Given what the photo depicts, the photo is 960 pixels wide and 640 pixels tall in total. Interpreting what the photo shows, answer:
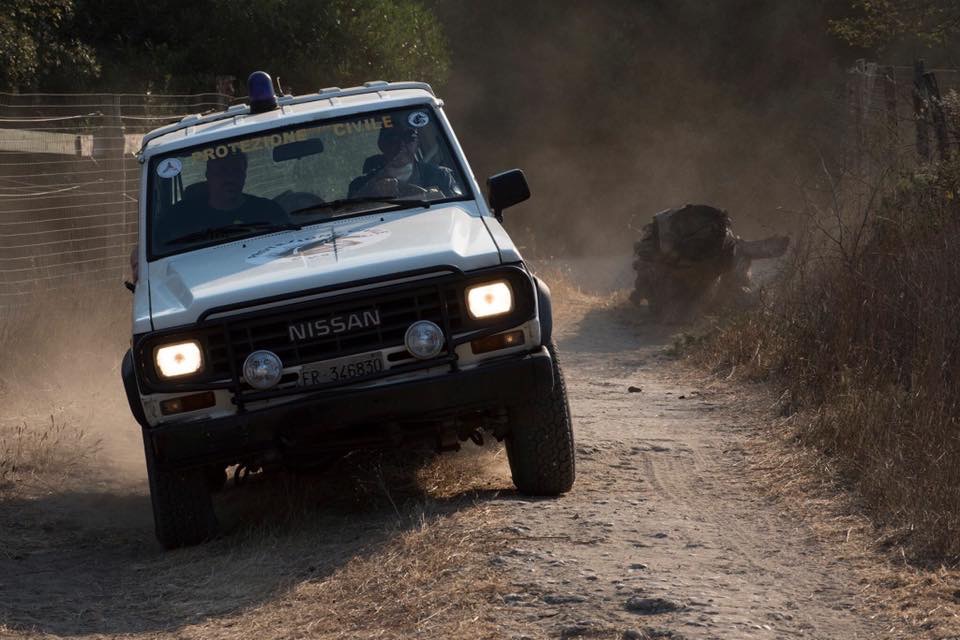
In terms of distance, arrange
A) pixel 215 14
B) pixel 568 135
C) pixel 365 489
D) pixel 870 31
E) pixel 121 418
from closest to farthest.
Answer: pixel 365 489 < pixel 121 418 < pixel 870 31 < pixel 215 14 < pixel 568 135

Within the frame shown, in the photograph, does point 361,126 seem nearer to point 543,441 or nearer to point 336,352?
point 336,352

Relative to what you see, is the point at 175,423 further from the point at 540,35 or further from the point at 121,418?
the point at 540,35

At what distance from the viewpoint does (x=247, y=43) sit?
1948 cm

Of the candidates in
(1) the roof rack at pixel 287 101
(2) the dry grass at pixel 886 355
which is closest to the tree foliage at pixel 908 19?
(2) the dry grass at pixel 886 355

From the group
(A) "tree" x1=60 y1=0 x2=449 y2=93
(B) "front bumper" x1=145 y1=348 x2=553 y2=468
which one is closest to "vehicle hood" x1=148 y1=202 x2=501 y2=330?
(B) "front bumper" x1=145 y1=348 x2=553 y2=468

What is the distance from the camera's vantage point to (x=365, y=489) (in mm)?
6566

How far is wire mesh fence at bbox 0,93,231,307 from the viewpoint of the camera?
40.3ft

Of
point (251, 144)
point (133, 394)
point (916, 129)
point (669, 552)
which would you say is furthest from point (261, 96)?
point (916, 129)

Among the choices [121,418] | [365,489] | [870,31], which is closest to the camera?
[365,489]

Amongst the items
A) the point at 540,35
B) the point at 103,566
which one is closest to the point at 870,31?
the point at 103,566

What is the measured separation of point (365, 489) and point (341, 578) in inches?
57.2

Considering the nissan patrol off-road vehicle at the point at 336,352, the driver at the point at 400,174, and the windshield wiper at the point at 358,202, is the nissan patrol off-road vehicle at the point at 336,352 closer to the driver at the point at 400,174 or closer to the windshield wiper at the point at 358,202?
the windshield wiper at the point at 358,202

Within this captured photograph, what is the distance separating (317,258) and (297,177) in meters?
1.00

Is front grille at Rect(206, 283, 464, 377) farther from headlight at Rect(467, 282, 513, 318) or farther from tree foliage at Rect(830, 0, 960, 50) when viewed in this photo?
tree foliage at Rect(830, 0, 960, 50)
